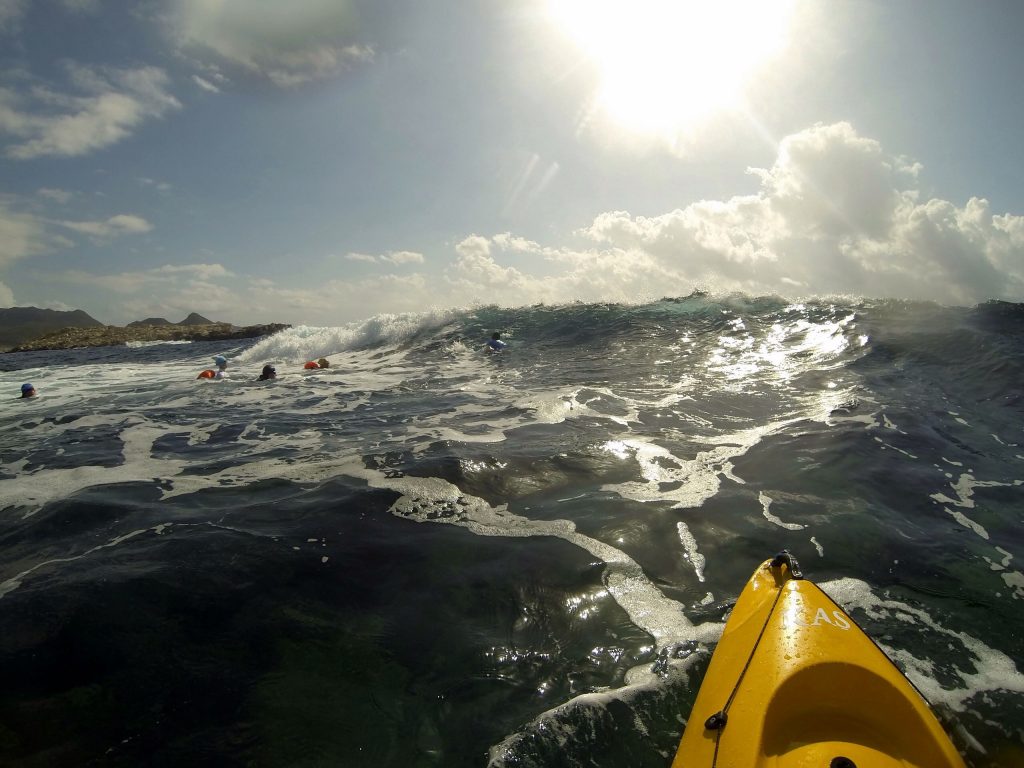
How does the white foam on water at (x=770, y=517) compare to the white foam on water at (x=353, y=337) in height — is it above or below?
below

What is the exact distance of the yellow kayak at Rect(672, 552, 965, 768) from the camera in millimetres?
2250

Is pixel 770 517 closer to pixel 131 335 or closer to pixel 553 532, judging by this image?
pixel 553 532

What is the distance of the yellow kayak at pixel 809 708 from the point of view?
2.25 metres

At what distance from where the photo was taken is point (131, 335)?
5266cm

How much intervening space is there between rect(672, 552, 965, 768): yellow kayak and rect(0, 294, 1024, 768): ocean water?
45 centimetres

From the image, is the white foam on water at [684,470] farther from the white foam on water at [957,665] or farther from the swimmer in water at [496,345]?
the swimmer in water at [496,345]

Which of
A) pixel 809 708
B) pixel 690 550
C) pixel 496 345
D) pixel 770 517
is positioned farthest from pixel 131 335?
pixel 809 708

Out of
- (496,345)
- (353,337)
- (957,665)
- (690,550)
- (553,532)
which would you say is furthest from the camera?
(353,337)

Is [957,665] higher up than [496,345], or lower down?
lower down

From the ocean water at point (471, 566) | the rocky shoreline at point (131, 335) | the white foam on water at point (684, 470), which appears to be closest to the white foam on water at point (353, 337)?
the ocean water at point (471, 566)

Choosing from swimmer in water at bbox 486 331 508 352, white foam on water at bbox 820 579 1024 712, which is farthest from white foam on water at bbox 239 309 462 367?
white foam on water at bbox 820 579 1024 712

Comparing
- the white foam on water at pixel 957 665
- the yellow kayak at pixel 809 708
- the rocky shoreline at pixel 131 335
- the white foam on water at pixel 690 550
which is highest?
the rocky shoreline at pixel 131 335

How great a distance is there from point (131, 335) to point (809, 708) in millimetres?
65172

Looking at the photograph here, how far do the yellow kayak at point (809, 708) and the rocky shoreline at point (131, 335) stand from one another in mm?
52011
